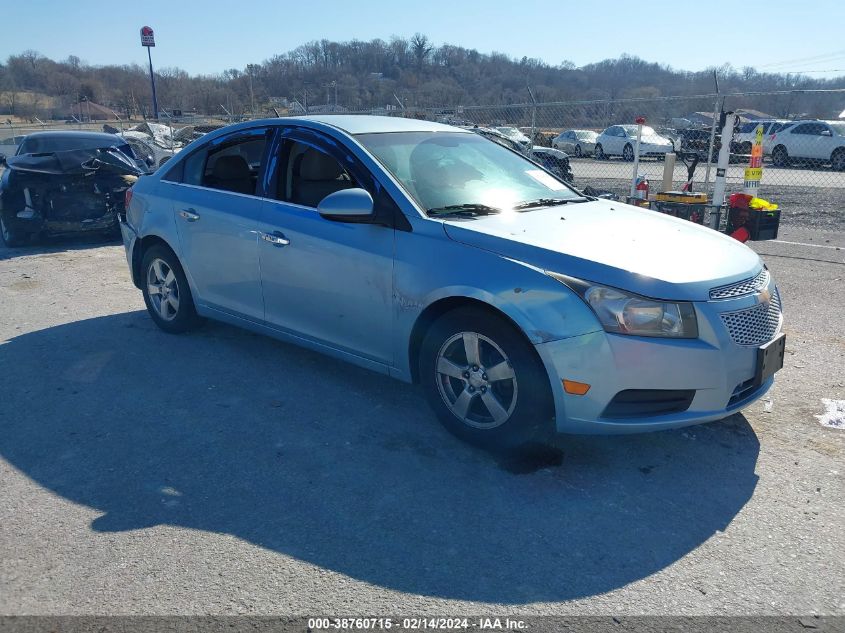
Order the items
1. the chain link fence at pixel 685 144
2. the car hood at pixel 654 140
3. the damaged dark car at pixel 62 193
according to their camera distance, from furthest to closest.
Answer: the car hood at pixel 654 140 → the chain link fence at pixel 685 144 → the damaged dark car at pixel 62 193

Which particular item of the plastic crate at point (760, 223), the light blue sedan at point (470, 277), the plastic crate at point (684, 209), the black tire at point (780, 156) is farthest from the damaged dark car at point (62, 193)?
the black tire at point (780, 156)

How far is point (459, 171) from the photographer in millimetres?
4445

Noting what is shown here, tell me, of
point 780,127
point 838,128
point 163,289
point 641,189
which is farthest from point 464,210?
point 780,127

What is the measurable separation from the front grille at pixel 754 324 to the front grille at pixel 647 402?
0.38m

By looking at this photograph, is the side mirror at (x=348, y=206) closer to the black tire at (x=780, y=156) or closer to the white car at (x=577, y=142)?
the black tire at (x=780, y=156)

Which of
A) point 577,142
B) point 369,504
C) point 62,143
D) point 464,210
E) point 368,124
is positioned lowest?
point 369,504

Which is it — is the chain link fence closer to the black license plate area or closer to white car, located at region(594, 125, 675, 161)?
white car, located at region(594, 125, 675, 161)

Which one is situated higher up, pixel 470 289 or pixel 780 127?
pixel 780 127

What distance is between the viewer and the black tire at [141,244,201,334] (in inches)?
216

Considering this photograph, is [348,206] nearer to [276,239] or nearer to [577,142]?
[276,239]

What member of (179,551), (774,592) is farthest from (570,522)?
(179,551)

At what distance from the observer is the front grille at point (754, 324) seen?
3342 mm

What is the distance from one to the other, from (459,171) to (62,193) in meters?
7.59

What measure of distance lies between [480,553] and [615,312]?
125cm
